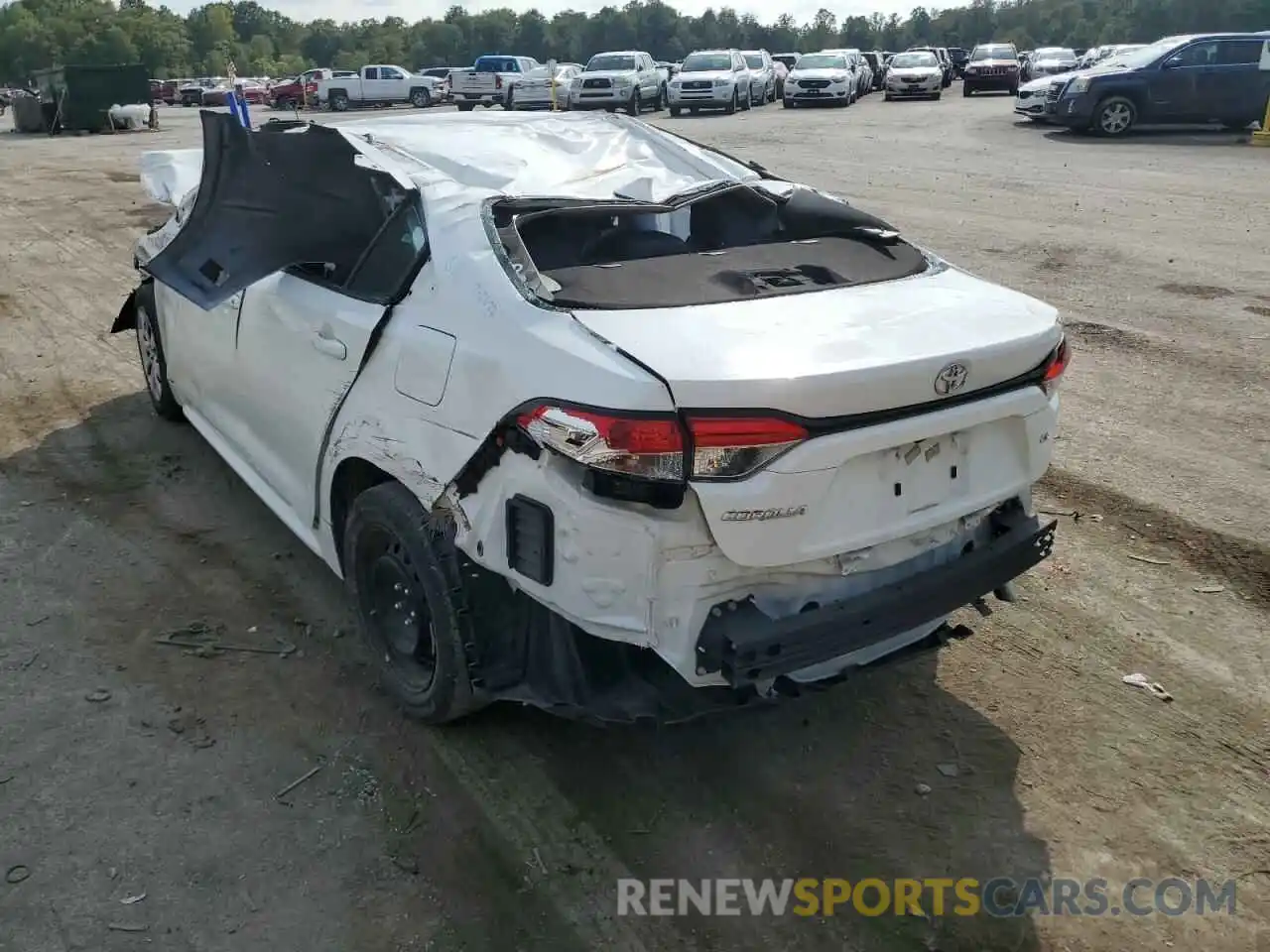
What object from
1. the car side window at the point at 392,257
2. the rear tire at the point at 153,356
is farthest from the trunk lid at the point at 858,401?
the rear tire at the point at 153,356

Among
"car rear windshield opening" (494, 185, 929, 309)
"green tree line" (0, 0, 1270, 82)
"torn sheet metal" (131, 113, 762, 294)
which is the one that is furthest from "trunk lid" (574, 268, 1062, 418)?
"green tree line" (0, 0, 1270, 82)

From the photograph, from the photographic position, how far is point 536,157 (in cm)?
381

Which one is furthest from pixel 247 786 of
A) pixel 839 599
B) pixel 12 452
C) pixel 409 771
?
pixel 12 452

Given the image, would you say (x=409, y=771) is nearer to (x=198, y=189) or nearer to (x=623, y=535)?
(x=623, y=535)

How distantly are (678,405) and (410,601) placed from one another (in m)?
1.29

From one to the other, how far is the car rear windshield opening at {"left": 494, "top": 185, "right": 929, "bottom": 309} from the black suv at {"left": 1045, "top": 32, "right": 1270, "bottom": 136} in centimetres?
1676

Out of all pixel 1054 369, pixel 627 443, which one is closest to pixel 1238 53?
pixel 1054 369

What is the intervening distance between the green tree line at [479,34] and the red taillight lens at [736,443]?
265 feet

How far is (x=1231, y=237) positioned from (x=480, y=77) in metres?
30.5

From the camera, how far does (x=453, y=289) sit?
117 inches

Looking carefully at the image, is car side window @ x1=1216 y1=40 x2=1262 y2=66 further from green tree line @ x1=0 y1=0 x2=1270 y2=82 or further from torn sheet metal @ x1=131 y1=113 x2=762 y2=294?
green tree line @ x1=0 y1=0 x2=1270 y2=82

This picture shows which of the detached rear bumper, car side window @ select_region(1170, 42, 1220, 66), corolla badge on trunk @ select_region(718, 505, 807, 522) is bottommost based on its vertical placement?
the detached rear bumper

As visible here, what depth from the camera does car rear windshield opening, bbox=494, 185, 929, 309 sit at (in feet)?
9.89

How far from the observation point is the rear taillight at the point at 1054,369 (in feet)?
9.94
